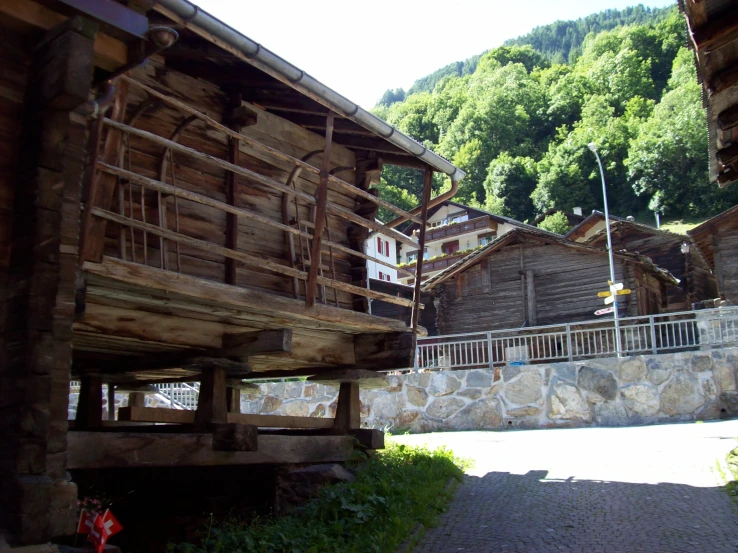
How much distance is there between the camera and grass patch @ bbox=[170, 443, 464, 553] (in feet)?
18.2

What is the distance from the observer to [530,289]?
998 inches

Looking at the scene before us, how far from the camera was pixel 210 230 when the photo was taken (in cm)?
663

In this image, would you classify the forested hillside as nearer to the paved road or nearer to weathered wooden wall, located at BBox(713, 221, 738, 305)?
weathered wooden wall, located at BBox(713, 221, 738, 305)

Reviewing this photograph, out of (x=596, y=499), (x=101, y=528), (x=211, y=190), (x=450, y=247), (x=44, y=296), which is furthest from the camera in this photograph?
(x=450, y=247)

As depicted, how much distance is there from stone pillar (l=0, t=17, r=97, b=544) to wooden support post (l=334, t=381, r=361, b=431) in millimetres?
5163

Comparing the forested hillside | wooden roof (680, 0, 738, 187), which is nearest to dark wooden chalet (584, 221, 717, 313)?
the forested hillside

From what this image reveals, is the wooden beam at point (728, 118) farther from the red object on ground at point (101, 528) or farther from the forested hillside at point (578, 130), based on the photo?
the forested hillside at point (578, 130)

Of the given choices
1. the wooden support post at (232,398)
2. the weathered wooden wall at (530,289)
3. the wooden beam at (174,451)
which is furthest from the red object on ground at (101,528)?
the weathered wooden wall at (530,289)

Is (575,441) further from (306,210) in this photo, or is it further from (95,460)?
(95,460)

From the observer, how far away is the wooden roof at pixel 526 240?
78.9 ft

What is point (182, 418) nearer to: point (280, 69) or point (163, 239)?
point (163, 239)

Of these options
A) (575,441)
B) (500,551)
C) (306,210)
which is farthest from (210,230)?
(575,441)

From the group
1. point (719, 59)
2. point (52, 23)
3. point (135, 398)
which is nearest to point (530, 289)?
point (135, 398)

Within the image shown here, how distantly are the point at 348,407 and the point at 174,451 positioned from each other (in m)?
3.17
